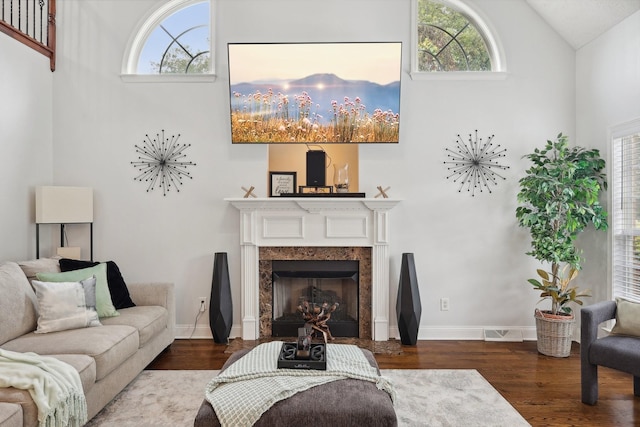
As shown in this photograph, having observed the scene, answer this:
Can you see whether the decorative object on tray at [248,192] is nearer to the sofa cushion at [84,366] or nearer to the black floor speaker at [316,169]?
the black floor speaker at [316,169]

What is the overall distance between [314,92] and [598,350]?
121 inches

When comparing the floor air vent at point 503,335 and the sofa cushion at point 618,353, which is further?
the floor air vent at point 503,335

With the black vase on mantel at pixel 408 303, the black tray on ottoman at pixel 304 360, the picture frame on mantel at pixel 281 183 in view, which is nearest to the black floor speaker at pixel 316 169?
the picture frame on mantel at pixel 281 183

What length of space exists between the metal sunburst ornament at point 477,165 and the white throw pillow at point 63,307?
11.2 ft

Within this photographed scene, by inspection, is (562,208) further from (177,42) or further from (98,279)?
(177,42)

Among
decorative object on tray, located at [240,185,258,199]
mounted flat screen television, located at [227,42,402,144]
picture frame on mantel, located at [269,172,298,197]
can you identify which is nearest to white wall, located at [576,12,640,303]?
mounted flat screen television, located at [227,42,402,144]

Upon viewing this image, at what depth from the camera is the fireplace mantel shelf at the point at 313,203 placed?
398 centimetres

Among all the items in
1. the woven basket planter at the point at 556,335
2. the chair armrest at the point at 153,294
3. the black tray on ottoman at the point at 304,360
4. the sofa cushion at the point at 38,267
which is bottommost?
the woven basket planter at the point at 556,335

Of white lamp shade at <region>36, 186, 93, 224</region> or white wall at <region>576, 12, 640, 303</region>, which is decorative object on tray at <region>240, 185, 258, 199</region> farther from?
white wall at <region>576, 12, 640, 303</region>

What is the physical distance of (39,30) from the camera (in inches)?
157

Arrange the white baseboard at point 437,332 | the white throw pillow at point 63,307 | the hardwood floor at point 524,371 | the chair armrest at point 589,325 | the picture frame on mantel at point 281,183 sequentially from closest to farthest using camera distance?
1. the hardwood floor at point 524,371
2. the chair armrest at point 589,325
3. the white throw pillow at point 63,307
4. the white baseboard at point 437,332
5. the picture frame on mantel at point 281,183

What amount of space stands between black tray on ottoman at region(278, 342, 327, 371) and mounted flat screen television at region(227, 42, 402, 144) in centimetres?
222

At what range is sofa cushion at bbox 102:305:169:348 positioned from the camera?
3.09 metres

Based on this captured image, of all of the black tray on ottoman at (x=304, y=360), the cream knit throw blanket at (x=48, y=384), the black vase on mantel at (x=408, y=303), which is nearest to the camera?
the cream knit throw blanket at (x=48, y=384)
